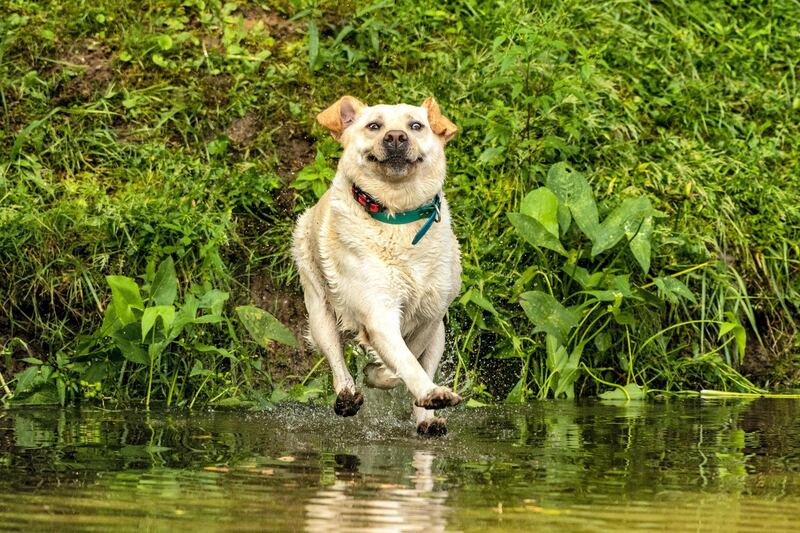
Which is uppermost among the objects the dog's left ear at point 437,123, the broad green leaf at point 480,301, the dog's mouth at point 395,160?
the dog's left ear at point 437,123

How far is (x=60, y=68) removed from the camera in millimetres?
9664

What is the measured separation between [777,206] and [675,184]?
70cm

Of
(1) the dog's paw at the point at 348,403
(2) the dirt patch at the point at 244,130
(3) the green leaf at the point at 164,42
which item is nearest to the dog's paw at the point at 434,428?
(1) the dog's paw at the point at 348,403

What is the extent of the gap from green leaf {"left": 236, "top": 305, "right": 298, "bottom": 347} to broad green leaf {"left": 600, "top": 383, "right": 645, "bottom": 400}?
1808 mm

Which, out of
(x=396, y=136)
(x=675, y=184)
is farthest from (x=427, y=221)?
(x=675, y=184)

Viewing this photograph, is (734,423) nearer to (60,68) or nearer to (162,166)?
(162,166)

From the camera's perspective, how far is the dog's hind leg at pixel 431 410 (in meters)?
5.99

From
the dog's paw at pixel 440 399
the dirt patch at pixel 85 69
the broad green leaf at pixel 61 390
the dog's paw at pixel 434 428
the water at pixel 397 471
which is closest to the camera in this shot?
the water at pixel 397 471

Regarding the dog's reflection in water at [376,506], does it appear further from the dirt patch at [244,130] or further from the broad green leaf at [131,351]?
the dirt patch at [244,130]

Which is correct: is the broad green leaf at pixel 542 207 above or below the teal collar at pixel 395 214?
above

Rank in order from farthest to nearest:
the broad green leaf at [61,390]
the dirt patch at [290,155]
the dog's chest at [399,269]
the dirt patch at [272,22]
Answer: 1. the dirt patch at [272,22]
2. the dirt patch at [290,155]
3. the broad green leaf at [61,390]
4. the dog's chest at [399,269]

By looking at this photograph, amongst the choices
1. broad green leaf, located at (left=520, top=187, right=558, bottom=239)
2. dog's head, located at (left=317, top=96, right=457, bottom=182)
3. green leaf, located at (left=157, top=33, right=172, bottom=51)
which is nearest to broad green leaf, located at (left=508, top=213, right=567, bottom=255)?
broad green leaf, located at (left=520, top=187, right=558, bottom=239)

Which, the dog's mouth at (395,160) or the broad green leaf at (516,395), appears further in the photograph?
the broad green leaf at (516,395)

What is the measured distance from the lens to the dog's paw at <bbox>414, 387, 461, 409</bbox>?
5.60m
